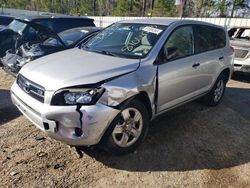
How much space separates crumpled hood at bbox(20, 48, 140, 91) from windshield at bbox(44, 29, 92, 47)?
8.10 feet

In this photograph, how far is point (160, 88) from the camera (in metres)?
3.64

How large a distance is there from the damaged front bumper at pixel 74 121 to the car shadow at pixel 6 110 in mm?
1612

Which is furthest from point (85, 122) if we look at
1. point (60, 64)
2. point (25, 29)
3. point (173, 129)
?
point (25, 29)

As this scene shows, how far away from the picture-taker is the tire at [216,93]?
5379 millimetres

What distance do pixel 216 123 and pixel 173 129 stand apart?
3.06 ft

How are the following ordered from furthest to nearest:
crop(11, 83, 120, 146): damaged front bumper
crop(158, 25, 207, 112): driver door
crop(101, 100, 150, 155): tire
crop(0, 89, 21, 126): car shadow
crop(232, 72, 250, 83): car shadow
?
crop(232, 72, 250, 83): car shadow < crop(0, 89, 21, 126): car shadow < crop(158, 25, 207, 112): driver door < crop(101, 100, 150, 155): tire < crop(11, 83, 120, 146): damaged front bumper

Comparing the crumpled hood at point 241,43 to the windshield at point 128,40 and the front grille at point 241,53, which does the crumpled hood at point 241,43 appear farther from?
the windshield at point 128,40

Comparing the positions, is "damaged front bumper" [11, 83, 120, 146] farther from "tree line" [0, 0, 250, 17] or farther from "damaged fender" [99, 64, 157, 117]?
"tree line" [0, 0, 250, 17]

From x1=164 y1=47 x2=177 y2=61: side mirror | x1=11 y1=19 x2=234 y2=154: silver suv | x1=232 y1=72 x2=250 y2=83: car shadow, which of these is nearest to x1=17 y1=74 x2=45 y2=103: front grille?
x1=11 y1=19 x2=234 y2=154: silver suv

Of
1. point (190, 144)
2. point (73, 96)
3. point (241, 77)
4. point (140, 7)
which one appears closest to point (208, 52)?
point (190, 144)

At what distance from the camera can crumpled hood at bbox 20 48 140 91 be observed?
118 inches

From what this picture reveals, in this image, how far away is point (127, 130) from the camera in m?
3.41

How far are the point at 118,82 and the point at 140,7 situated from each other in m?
46.1

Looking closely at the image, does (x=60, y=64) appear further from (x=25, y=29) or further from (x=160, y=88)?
(x=25, y=29)
